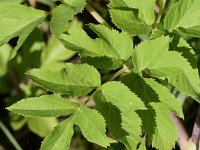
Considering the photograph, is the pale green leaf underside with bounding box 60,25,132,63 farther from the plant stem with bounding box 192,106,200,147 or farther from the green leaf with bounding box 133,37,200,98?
the plant stem with bounding box 192,106,200,147

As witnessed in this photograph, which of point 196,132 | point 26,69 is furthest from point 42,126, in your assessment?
point 196,132

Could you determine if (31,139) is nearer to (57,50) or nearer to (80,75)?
(57,50)

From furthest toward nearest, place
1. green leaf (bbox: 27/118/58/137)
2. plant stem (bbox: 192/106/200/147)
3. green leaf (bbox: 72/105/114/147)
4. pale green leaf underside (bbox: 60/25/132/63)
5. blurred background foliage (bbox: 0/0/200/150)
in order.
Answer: blurred background foliage (bbox: 0/0/200/150) < green leaf (bbox: 27/118/58/137) < plant stem (bbox: 192/106/200/147) < pale green leaf underside (bbox: 60/25/132/63) < green leaf (bbox: 72/105/114/147)

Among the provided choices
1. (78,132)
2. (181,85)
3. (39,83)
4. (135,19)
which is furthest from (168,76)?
(78,132)

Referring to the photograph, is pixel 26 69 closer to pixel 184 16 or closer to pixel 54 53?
pixel 54 53

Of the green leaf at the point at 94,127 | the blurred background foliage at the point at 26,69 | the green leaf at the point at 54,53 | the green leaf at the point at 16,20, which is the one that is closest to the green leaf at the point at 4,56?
the blurred background foliage at the point at 26,69

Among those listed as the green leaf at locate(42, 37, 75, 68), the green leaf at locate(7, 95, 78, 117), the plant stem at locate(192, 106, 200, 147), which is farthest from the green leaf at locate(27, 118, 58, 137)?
the green leaf at locate(7, 95, 78, 117)

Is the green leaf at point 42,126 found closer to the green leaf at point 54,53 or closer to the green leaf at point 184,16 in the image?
the green leaf at point 54,53
